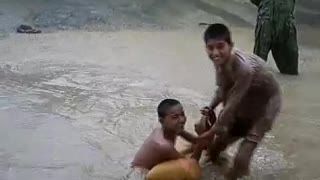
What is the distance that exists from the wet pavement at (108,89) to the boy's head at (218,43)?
2.38ft

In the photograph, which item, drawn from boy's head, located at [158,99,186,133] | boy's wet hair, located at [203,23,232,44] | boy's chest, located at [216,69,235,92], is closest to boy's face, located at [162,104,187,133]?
boy's head, located at [158,99,186,133]

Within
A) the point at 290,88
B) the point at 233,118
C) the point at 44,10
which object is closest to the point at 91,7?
the point at 44,10

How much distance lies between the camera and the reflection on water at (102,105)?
13.0 ft

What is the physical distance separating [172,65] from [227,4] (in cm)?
382

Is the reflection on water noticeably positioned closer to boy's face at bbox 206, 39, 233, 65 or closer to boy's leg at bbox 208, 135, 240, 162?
boy's leg at bbox 208, 135, 240, 162

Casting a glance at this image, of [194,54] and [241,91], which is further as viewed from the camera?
[194,54]

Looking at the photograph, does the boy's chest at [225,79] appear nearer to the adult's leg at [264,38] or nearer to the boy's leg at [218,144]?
the boy's leg at [218,144]

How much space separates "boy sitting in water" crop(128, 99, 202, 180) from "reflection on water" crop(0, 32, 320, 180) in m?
0.17

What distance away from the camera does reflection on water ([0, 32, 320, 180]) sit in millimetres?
3973

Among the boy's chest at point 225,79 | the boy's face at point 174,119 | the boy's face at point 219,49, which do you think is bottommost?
the boy's face at point 174,119

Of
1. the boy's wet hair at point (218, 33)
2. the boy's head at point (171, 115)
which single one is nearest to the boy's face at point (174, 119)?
the boy's head at point (171, 115)

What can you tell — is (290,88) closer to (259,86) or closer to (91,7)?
(259,86)

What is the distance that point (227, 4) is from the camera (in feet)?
32.9

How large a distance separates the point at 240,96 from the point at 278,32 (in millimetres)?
2922
